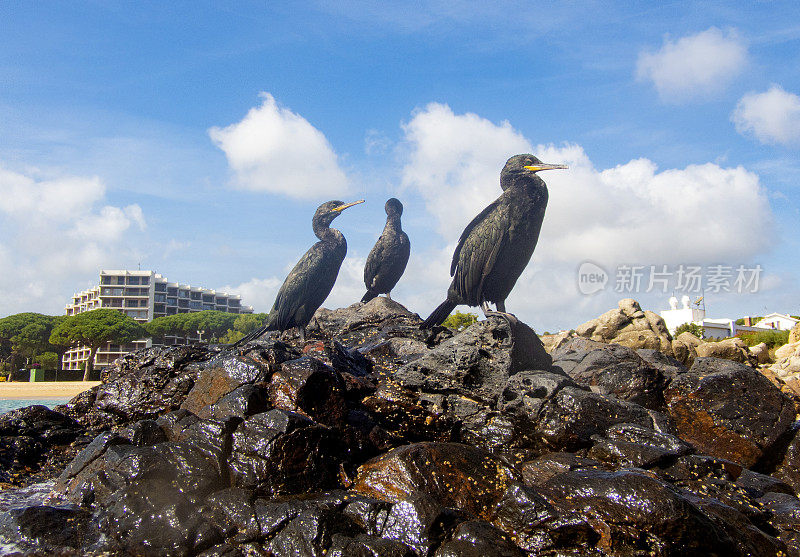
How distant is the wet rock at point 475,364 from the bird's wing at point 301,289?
4.21 meters

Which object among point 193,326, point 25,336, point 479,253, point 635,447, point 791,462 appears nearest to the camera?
point 635,447

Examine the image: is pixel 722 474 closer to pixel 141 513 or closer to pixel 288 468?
pixel 288 468

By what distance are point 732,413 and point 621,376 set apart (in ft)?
4.08

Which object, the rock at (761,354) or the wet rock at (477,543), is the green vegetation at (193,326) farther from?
the wet rock at (477,543)

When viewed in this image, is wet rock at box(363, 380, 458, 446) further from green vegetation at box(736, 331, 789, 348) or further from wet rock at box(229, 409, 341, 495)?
green vegetation at box(736, 331, 789, 348)

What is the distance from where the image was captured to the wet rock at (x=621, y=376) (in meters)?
6.80

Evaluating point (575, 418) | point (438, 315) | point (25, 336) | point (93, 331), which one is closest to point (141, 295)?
point (25, 336)

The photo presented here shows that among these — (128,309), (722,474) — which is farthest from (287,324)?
(128,309)

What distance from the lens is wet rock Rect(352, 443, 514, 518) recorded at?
14.2 feet

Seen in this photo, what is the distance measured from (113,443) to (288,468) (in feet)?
5.64

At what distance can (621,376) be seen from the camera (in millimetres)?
7055

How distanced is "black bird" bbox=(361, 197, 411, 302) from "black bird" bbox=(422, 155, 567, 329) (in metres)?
6.01

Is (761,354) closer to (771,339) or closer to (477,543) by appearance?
(771,339)

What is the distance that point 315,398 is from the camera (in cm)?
527
